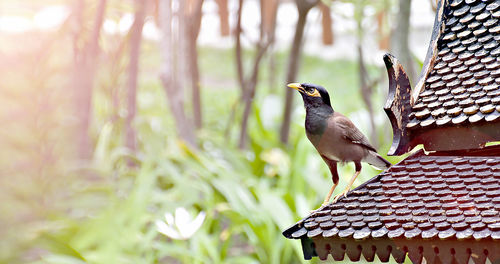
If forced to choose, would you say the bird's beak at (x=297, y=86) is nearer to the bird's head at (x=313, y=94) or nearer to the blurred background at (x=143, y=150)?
the bird's head at (x=313, y=94)

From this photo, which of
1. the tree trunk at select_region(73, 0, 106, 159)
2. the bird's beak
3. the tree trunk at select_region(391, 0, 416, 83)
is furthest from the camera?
the tree trunk at select_region(73, 0, 106, 159)

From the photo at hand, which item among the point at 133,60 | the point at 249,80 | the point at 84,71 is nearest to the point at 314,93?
the point at 84,71

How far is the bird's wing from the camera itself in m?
0.58

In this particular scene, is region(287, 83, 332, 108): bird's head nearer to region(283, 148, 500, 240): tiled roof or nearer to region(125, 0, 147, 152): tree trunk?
region(283, 148, 500, 240): tiled roof

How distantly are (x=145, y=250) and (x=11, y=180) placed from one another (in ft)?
2.77

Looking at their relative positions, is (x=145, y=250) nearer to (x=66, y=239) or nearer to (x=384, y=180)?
(x=66, y=239)

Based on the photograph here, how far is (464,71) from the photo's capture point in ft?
2.03

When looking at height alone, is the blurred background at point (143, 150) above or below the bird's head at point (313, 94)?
below

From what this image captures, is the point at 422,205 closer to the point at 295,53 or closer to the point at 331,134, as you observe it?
the point at 331,134

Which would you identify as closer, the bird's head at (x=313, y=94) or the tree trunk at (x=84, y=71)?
the bird's head at (x=313, y=94)

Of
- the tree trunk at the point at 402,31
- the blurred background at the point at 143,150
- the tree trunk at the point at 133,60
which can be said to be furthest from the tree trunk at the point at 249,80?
the tree trunk at the point at 402,31

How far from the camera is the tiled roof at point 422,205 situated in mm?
535

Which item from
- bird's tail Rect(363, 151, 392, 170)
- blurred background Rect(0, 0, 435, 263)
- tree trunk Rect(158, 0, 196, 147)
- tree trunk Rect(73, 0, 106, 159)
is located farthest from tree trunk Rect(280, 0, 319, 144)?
tree trunk Rect(73, 0, 106, 159)

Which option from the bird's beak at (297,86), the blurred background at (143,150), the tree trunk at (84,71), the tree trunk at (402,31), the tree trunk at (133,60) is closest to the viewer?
the bird's beak at (297,86)
